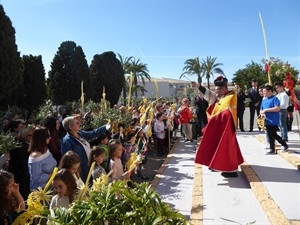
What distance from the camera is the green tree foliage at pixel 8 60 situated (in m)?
9.87

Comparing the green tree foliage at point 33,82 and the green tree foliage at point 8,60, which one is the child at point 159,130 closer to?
the green tree foliage at point 8,60

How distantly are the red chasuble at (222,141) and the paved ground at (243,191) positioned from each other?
0.26m

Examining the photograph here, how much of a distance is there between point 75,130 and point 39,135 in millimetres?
574

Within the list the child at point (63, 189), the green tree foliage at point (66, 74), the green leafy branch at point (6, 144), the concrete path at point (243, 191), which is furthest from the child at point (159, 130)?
the green tree foliage at point (66, 74)

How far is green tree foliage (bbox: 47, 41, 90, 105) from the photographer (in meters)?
16.9

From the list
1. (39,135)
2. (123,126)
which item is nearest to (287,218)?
(39,135)

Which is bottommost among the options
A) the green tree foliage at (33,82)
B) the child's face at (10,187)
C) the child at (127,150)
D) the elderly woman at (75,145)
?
the child at (127,150)

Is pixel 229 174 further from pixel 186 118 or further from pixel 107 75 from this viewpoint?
pixel 107 75

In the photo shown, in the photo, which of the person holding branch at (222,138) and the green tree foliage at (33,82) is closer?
the person holding branch at (222,138)

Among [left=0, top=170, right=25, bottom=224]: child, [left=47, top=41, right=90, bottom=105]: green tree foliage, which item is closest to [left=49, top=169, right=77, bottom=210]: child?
[left=0, top=170, right=25, bottom=224]: child

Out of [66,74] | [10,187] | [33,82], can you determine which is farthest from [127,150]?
[66,74]

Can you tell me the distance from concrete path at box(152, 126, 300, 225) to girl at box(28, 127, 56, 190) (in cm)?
173

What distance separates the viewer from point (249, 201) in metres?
4.14

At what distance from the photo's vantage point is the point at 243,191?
454 centimetres
